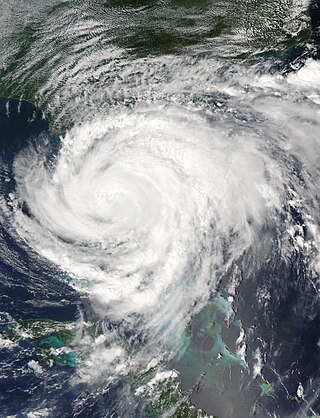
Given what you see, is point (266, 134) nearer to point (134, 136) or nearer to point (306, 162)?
point (306, 162)

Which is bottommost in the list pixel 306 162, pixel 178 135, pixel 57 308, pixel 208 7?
pixel 57 308

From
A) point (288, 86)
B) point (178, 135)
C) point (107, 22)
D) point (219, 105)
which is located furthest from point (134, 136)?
point (288, 86)

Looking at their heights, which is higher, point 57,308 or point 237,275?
point 237,275

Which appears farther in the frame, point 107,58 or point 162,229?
point 107,58

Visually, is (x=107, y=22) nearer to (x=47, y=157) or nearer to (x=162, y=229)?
(x=47, y=157)

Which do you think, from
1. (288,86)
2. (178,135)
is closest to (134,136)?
(178,135)

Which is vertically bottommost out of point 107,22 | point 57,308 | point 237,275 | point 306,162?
point 57,308
